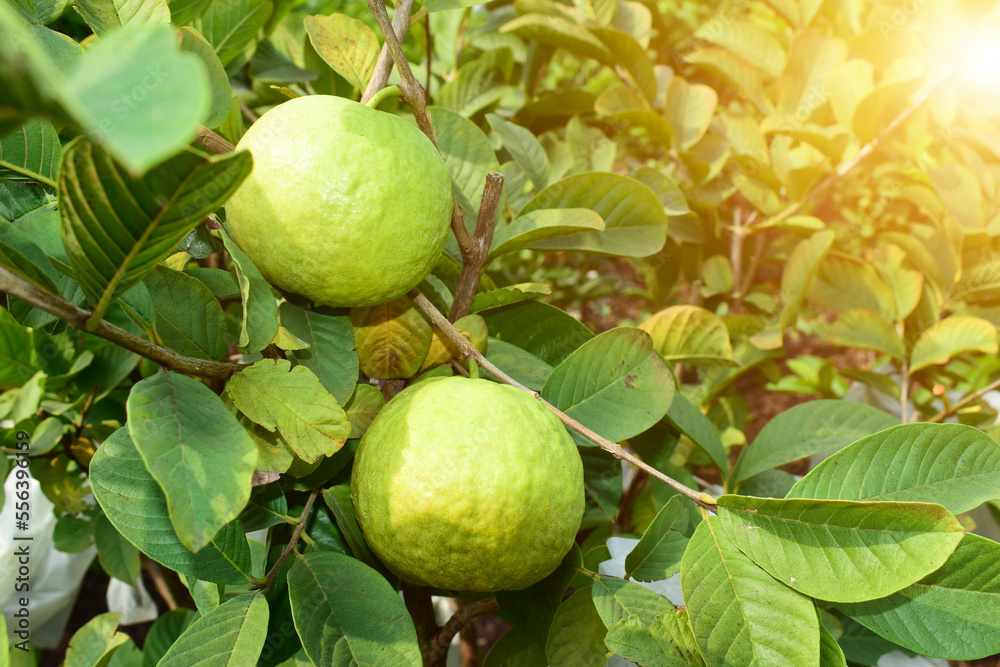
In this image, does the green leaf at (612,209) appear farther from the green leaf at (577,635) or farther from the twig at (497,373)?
the green leaf at (577,635)

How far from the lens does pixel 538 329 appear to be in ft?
2.80

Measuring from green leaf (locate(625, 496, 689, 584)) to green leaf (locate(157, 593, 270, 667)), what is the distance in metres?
0.35

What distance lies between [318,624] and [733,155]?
1.14 metres

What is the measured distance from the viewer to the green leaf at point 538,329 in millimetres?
842

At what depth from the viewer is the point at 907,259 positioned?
128 centimetres

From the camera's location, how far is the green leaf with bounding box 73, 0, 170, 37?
1.98ft

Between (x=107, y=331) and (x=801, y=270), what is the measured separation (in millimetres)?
1115

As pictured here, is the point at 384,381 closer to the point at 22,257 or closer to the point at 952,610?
the point at 22,257

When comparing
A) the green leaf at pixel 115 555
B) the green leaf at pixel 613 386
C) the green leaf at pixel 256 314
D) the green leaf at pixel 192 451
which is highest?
the green leaf at pixel 256 314

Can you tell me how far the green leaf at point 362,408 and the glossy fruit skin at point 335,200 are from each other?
12 centimetres

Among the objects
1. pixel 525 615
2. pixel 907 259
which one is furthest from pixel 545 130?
pixel 525 615

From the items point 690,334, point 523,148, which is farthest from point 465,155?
point 690,334

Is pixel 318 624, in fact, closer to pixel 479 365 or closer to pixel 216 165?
pixel 479 365

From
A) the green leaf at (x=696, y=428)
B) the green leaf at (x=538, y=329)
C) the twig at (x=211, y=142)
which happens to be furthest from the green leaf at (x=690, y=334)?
the twig at (x=211, y=142)
